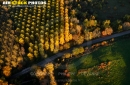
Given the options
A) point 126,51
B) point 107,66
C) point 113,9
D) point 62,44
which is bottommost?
point 107,66

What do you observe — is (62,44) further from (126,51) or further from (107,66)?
(126,51)

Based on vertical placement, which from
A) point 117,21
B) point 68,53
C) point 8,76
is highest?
point 117,21

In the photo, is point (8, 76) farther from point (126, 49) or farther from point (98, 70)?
point (126, 49)

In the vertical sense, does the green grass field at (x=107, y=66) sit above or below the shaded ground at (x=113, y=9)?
below

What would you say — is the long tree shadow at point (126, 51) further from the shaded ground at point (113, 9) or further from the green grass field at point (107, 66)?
the shaded ground at point (113, 9)

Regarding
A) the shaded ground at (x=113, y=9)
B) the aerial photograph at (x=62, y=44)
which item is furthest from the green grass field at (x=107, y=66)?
the shaded ground at (x=113, y=9)

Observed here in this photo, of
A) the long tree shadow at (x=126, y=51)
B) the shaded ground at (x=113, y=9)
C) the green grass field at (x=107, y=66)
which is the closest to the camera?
the green grass field at (x=107, y=66)

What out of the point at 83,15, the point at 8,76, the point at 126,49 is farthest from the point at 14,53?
the point at 126,49

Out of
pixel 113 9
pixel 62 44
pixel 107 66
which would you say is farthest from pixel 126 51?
pixel 62 44
